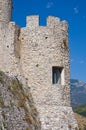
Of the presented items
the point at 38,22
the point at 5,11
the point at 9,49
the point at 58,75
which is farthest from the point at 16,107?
the point at 5,11

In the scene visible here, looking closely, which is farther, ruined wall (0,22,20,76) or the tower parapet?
the tower parapet

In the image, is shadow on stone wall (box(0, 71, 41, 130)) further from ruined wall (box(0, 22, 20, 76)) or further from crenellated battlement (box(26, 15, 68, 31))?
crenellated battlement (box(26, 15, 68, 31))

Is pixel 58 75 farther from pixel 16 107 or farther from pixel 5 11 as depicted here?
pixel 5 11

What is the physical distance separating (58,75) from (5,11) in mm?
5971

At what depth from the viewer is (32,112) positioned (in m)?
20.9

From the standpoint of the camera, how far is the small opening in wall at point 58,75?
2253cm

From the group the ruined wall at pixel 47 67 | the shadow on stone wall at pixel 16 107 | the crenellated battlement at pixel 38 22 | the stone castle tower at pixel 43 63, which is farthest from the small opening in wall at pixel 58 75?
the crenellated battlement at pixel 38 22

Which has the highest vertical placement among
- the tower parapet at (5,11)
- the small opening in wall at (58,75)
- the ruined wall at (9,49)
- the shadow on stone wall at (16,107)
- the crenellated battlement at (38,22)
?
the tower parapet at (5,11)

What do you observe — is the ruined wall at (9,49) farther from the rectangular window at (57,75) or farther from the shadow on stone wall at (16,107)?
the rectangular window at (57,75)

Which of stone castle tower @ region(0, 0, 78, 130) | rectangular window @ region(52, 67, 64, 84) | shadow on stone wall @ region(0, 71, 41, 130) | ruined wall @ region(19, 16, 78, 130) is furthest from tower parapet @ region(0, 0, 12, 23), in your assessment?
rectangular window @ region(52, 67, 64, 84)

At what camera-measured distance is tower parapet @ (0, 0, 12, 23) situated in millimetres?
23550

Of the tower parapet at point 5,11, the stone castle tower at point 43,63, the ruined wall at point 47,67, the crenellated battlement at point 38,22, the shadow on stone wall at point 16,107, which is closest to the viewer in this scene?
the shadow on stone wall at point 16,107

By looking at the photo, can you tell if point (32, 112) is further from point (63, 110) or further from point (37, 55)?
point (37, 55)

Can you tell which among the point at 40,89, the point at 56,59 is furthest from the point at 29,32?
the point at 40,89
